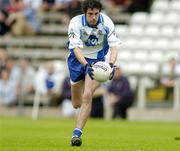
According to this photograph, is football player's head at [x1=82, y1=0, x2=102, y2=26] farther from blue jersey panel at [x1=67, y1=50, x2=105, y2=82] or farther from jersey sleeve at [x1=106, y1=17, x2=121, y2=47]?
blue jersey panel at [x1=67, y1=50, x2=105, y2=82]

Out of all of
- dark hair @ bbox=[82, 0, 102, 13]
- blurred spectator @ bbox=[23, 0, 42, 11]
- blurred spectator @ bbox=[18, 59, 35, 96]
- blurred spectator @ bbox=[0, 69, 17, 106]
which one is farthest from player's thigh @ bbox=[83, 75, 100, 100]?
blurred spectator @ bbox=[23, 0, 42, 11]

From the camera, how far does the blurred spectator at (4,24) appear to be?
2902cm

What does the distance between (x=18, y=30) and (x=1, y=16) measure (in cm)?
102

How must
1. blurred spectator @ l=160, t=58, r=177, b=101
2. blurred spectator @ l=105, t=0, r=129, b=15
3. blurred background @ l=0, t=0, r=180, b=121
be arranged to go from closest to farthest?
blurred spectator @ l=160, t=58, r=177, b=101
blurred background @ l=0, t=0, r=180, b=121
blurred spectator @ l=105, t=0, r=129, b=15

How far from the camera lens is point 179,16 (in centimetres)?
2802

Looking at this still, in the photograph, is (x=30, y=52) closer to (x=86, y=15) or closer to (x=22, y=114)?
(x=22, y=114)

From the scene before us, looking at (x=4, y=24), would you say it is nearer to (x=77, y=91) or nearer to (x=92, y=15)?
(x=77, y=91)

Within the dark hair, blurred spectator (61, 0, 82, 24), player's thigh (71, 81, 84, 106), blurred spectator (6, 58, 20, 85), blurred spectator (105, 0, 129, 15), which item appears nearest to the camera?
the dark hair

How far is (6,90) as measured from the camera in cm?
2566

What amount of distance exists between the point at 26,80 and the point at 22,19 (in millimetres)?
3199

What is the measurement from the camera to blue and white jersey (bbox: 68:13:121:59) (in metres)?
12.3

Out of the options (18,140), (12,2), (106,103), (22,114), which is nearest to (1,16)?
(12,2)

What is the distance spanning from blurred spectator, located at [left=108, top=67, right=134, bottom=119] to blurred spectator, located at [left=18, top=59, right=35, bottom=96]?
3.11 metres

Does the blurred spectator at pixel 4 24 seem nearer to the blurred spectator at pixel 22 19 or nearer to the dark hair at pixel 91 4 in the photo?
the blurred spectator at pixel 22 19
